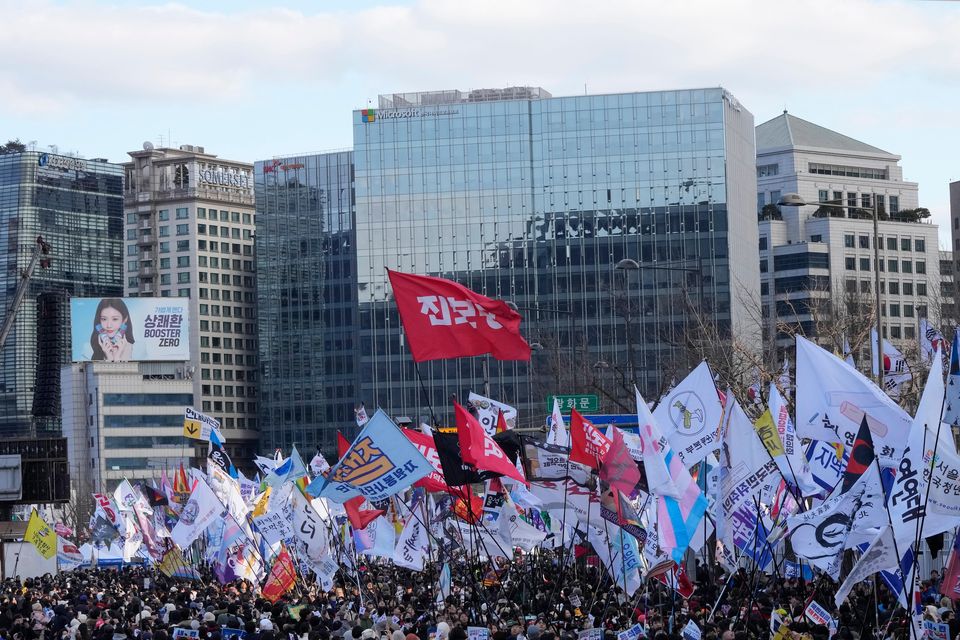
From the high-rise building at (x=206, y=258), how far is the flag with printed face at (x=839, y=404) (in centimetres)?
14359

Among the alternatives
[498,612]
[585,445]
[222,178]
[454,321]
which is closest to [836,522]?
[585,445]

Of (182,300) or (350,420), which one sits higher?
(182,300)

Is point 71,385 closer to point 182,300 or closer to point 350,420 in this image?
point 182,300

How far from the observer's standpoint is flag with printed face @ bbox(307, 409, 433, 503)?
2320 cm

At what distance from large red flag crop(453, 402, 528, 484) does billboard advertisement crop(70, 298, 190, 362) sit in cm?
12007

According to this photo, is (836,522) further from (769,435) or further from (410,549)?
(410,549)

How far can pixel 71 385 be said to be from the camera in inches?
5994

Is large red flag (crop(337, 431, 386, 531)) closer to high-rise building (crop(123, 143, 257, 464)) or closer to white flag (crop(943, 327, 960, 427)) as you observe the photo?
white flag (crop(943, 327, 960, 427))

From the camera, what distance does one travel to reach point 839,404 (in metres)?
21.2

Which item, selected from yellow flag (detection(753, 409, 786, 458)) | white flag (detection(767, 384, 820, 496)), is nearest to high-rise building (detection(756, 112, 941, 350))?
white flag (detection(767, 384, 820, 496))

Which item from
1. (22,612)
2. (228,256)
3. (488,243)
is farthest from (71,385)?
(22,612)

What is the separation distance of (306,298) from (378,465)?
382 feet

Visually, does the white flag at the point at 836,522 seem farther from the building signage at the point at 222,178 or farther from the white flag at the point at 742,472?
the building signage at the point at 222,178

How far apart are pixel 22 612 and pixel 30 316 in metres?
165
